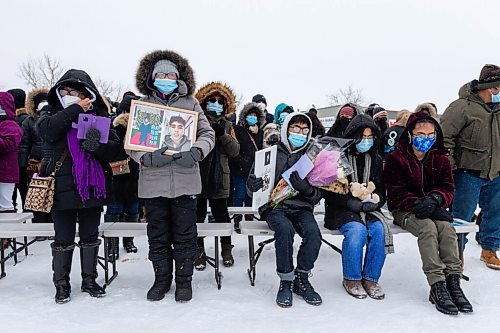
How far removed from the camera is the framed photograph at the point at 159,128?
381cm

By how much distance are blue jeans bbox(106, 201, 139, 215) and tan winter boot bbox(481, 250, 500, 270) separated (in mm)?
4542

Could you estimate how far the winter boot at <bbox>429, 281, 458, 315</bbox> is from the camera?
3611mm

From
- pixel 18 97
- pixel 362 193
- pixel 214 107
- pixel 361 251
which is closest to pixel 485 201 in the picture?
pixel 362 193

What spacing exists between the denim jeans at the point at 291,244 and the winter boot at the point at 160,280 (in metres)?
1.09

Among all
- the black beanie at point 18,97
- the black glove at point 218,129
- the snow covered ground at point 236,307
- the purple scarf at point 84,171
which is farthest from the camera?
the black beanie at point 18,97

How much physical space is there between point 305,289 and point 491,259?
2.58 meters

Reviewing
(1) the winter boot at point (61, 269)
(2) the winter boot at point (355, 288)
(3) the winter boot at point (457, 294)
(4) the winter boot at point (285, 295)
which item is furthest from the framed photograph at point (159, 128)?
(3) the winter boot at point (457, 294)

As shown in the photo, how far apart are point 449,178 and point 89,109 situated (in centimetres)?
379

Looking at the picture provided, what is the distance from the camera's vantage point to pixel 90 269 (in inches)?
158

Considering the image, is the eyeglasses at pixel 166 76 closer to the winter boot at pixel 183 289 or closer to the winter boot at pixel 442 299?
the winter boot at pixel 183 289

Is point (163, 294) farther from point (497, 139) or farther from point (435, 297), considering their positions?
point (497, 139)

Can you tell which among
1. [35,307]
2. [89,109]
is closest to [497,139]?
[89,109]

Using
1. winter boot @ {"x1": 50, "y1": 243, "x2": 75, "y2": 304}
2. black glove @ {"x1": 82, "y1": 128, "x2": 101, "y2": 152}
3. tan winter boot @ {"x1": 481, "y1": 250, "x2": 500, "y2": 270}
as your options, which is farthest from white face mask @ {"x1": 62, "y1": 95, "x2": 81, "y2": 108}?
tan winter boot @ {"x1": 481, "y1": 250, "x2": 500, "y2": 270}

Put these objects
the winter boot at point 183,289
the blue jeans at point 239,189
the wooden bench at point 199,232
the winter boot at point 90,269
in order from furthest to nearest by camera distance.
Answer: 1. the blue jeans at point 239,189
2. the wooden bench at point 199,232
3. the winter boot at point 90,269
4. the winter boot at point 183,289
